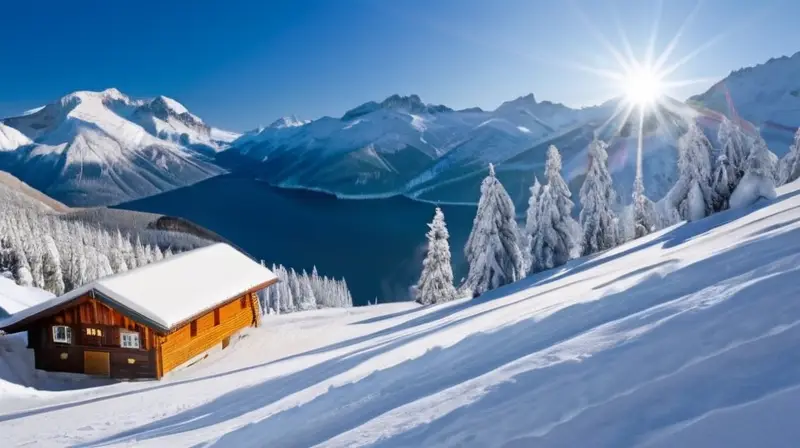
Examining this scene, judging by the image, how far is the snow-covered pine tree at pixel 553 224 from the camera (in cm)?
3133

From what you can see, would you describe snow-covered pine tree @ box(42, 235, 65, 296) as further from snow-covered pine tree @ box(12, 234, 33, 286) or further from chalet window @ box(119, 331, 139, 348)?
chalet window @ box(119, 331, 139, 348)

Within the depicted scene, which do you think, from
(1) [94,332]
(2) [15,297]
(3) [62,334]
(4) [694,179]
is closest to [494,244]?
(4) [694,179]

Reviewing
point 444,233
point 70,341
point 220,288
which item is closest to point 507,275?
point 444,233

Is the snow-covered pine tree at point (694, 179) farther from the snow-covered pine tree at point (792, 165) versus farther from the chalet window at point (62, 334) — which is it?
the chalet window at point (62, 334)

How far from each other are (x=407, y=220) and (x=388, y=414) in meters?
155

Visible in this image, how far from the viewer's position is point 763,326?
14.0ft

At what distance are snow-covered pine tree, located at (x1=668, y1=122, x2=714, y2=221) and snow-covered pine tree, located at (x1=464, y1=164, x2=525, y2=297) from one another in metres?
10.0

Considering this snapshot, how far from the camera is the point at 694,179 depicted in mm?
28062

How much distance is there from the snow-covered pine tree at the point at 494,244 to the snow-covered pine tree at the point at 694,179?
10.0 meters

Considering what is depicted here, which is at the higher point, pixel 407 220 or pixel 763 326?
pixel 407 220

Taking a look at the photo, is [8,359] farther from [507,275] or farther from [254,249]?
[254,249]

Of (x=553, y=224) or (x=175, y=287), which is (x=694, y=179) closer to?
(x=553, y=224)

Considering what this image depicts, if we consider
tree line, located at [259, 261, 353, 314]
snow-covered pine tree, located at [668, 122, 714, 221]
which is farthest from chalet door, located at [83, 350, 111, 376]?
tree line, located at [259, 261, 353, 314]

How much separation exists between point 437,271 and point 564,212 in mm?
10109
